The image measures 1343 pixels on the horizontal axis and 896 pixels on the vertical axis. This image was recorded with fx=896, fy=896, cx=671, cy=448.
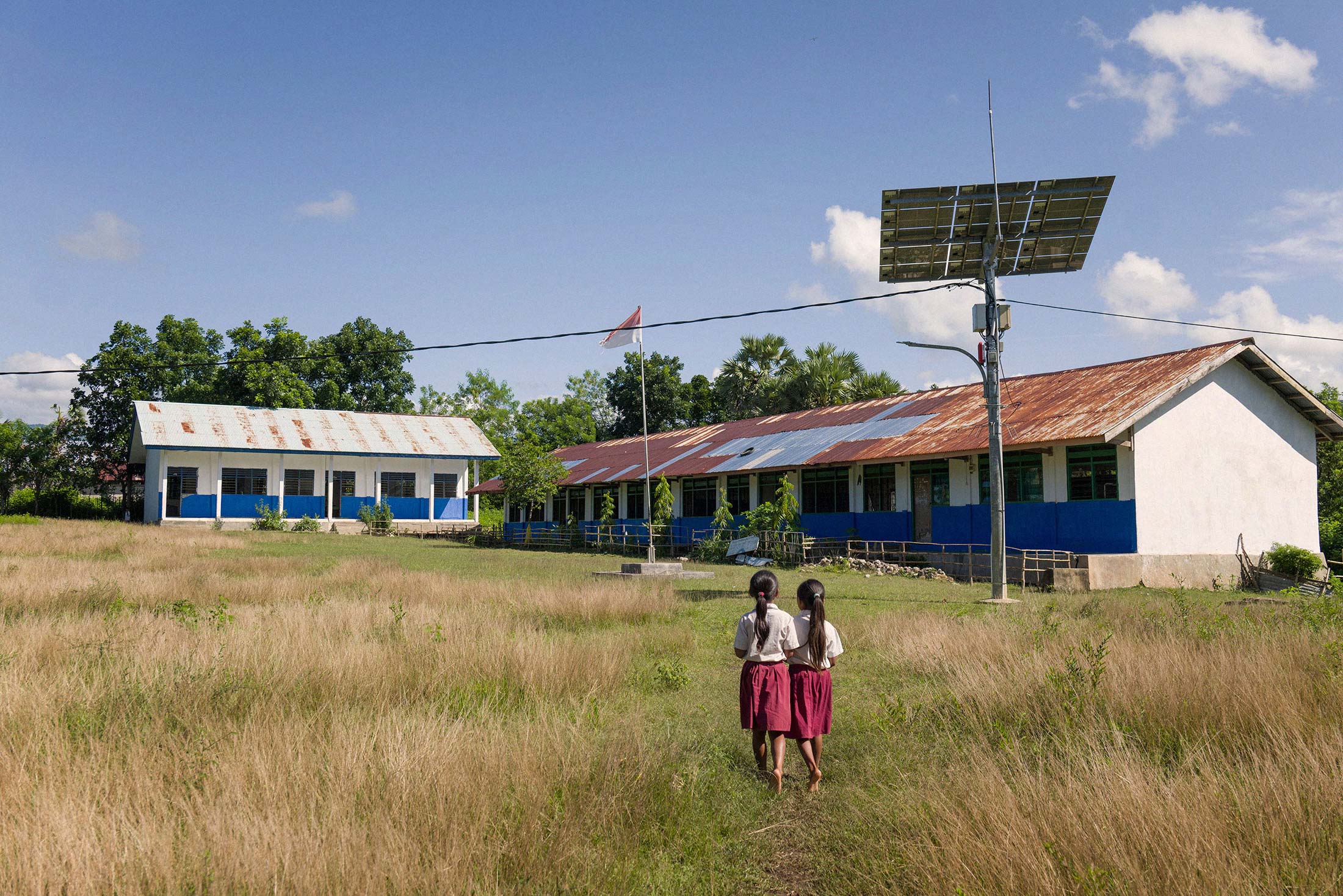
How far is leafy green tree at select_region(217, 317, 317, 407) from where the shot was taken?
188ft

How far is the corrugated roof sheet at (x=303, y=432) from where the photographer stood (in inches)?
1751

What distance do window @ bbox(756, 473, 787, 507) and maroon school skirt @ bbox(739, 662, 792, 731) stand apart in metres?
26.1

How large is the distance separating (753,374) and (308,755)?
46188 millimetres

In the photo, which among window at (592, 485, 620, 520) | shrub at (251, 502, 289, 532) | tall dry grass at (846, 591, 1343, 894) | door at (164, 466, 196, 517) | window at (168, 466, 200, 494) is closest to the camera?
tall dry grass at (846, 591, 1343, 894)

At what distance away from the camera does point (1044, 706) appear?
22.3ft

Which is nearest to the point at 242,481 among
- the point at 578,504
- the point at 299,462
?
the point at 299,462

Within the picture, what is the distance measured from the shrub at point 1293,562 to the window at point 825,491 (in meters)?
11.7

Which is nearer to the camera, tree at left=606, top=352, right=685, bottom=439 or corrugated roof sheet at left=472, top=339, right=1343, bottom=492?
corrugated roof sheet at left=472, top=339, right=1343, bottom=492

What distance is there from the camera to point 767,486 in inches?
1289

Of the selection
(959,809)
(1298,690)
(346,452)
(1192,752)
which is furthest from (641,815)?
(346,452)

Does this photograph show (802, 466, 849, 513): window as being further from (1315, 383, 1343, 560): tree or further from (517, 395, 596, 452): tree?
(517, 395, 596, 452): tree

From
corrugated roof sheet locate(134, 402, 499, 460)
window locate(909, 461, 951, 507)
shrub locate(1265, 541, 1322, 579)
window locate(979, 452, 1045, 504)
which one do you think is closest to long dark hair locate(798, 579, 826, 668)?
window locate(979, 452, 1045, 504)

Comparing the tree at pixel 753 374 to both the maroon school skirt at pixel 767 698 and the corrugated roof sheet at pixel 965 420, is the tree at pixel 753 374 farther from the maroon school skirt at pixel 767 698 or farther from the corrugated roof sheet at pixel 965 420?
the maroon school skirt at pixel 767 698

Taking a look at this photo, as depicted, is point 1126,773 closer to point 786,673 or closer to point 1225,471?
point 786,673
